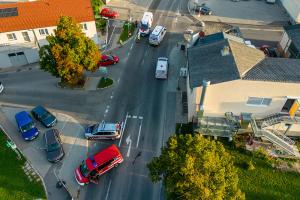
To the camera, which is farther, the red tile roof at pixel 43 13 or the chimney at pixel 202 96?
the red tile roof at pixel 43 13

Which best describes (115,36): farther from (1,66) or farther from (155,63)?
(1,66)

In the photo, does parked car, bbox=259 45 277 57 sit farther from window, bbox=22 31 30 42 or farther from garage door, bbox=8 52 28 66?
garage door, bbox=8 52 28 66

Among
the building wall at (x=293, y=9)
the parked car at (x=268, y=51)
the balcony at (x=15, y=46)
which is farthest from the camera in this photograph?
the building wall at (x=293, y=9)

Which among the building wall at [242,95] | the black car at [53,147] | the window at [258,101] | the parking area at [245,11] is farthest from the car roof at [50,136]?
the parking area at [245,11]

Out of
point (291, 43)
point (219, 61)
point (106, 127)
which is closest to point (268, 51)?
point (291, 43)

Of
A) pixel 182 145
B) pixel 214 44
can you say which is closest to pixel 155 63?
pixel 214 44

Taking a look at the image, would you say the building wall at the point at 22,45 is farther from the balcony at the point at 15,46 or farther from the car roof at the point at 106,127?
the car roof at the point at 106,127

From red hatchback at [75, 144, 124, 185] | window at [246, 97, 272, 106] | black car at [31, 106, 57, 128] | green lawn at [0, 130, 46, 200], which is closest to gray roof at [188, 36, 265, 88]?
window at [246, 97, 272, 106]

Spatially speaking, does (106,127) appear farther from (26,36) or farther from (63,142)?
(26,36)
